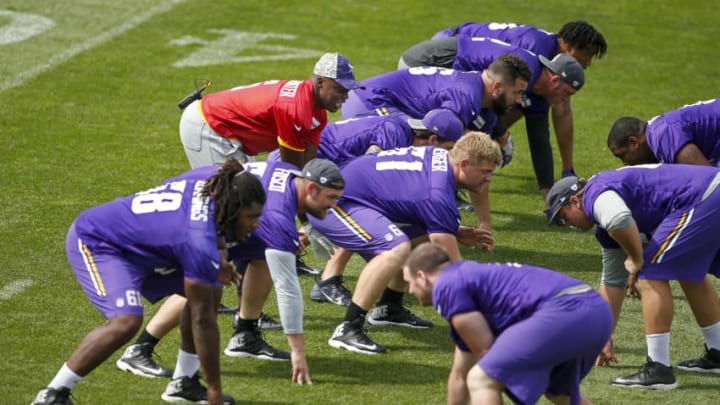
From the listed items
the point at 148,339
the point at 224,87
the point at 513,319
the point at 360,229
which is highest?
the point at 513,319

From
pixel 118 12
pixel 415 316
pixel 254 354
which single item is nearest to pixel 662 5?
pixel 118 12

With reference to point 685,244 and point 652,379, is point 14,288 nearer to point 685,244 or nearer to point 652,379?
point 652,379

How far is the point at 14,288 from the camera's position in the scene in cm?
932

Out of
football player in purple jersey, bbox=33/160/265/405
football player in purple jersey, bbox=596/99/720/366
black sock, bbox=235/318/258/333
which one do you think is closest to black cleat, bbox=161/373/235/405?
football player in purple jersey, bbox=33/160/265/405

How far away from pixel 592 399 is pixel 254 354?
6.98 ft

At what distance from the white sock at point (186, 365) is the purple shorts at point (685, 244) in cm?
282

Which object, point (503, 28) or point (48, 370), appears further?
point (503, 28)

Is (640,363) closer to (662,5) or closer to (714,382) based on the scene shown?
(714,382)

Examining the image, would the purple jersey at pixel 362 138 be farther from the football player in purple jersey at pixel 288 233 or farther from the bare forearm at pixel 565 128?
the bare forearm at pixel 565 128

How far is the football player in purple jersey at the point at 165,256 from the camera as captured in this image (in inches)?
273

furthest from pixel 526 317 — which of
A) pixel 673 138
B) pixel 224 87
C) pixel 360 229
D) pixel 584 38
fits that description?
pixel 224 87

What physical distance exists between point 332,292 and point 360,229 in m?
1.11

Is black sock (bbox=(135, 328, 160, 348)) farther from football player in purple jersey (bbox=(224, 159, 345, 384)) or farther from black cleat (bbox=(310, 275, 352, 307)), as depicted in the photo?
black cleat (bbox=(310, 275, 352, 307))

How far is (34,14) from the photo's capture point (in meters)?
17.0
